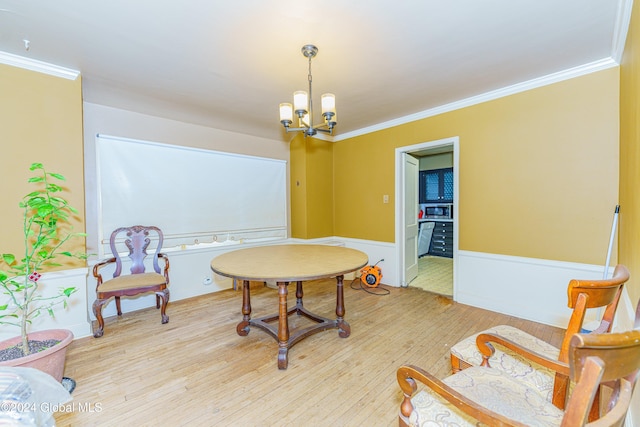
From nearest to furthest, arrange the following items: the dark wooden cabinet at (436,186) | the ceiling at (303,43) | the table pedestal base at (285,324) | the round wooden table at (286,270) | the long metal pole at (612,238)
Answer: the ceiling at (303,43), the round wooden table at (286,270), the table pedestal base at (285,324), the long metal pole at (612,238), the dark wooden cabinet at (436,186)

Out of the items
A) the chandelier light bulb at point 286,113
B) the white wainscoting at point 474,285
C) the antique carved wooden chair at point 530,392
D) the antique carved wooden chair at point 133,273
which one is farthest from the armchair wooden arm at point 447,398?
the antique carved wooden chair at point 133,273

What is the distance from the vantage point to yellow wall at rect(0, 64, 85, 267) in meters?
2.18

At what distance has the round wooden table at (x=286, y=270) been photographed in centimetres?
192

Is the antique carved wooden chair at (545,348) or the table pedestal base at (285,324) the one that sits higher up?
the antique carved wooden chair at (545,348)

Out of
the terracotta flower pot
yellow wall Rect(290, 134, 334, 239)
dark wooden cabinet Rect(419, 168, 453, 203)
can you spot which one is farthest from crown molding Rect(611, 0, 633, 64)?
the terracotta flower pot

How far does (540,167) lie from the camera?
2.75 meters

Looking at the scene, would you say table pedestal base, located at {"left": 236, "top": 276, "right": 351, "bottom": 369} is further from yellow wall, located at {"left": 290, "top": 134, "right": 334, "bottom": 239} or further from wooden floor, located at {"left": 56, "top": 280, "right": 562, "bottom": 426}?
yellow wall, located at {"left": 290, "top": 134, "right": 334, "bottom": 239}

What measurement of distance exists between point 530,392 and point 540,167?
2412 millimetres

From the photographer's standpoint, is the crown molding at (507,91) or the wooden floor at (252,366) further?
the crown molding at (507,91)

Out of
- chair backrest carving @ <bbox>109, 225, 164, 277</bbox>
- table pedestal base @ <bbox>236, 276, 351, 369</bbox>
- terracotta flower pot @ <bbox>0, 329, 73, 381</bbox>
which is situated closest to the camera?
terracotta flower pot @ <bbox>0, 329, 73, 381</bbox>

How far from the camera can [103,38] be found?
1.97 metres

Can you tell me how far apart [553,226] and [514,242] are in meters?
0.37

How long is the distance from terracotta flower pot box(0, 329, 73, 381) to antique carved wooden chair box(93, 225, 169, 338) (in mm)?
683

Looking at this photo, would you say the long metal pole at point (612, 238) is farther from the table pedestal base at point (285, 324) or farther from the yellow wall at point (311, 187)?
the yellow wall at point (311, 187)
